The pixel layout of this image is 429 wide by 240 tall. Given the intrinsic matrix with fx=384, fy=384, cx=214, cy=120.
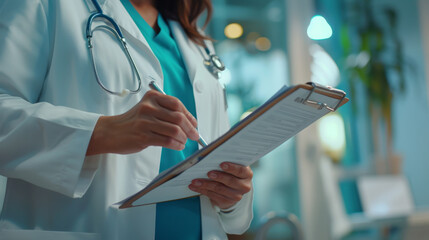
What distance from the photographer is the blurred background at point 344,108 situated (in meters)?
2.77

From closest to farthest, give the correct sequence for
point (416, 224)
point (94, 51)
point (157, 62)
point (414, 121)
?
point (94, 51) → point (157, 62) → point (416, 224) → point (414, 121)

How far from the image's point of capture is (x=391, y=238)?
2.95m

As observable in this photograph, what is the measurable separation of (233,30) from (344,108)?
116 cm

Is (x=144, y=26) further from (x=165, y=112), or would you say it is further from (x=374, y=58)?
(x=374, y=58)

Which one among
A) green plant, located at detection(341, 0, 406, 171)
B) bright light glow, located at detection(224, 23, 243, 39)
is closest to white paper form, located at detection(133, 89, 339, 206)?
bright light glow, located at detection(224, 23, 243, 39)

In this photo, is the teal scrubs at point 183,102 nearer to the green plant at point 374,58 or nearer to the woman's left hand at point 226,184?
the woman's left hand at point 226,184

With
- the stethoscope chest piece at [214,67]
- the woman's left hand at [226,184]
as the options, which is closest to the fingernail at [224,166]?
the woman's left hand at [226,184]

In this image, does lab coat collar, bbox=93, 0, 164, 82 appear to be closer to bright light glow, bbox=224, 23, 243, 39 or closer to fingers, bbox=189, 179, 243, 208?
fingers, bbox=189, 179, 243, 208

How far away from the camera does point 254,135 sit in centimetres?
59

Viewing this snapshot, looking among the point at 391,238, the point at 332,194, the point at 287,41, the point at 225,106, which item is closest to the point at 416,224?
the point at 391,238

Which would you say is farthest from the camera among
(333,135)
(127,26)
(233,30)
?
(333,135)

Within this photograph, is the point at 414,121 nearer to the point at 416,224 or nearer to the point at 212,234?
the point at 416,224

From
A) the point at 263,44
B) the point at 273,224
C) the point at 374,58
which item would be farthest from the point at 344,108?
the point at 273,224

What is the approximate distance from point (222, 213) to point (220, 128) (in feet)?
0.68
